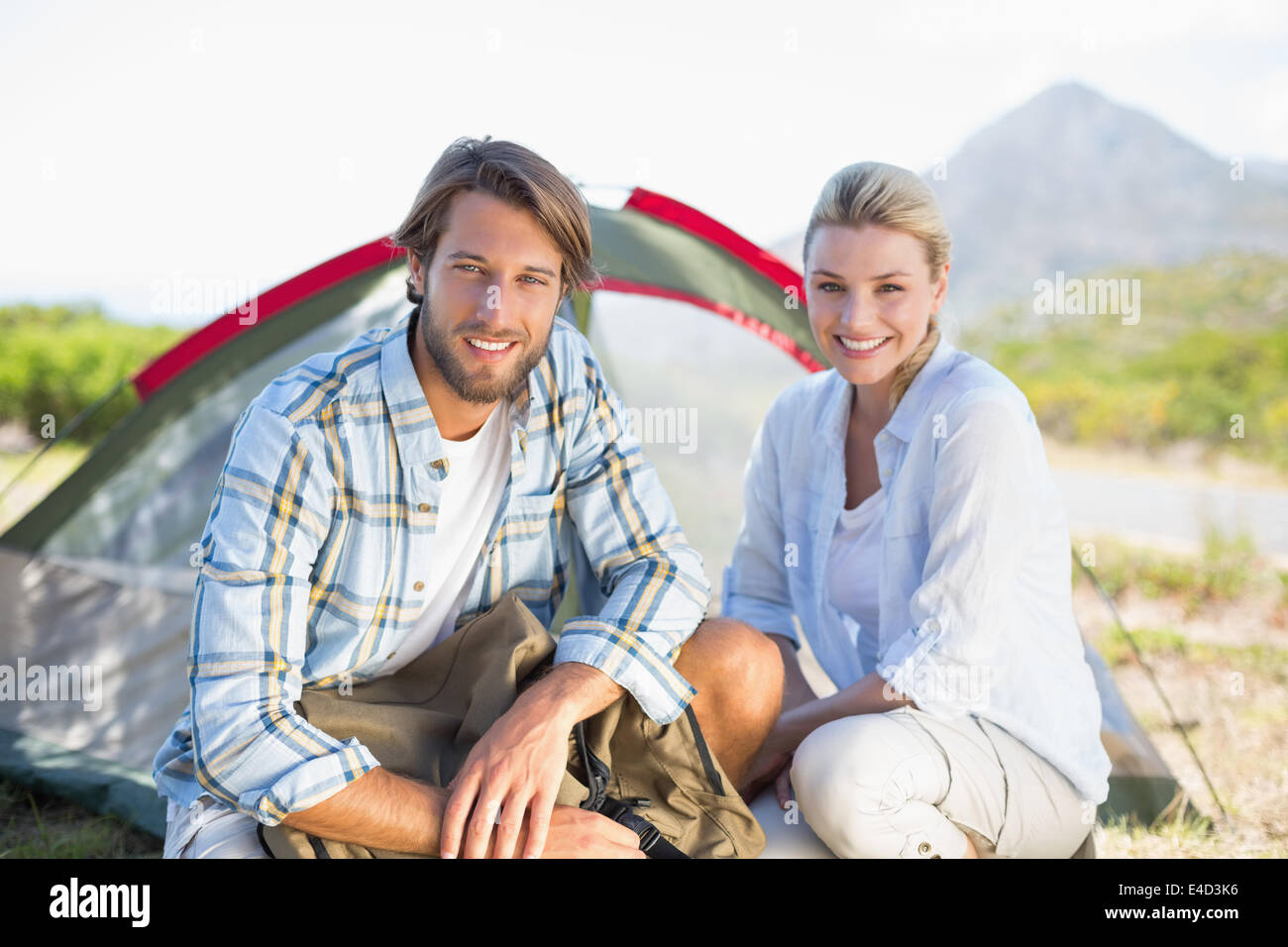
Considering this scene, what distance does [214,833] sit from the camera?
4.83ft

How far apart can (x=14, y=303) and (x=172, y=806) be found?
18.7m

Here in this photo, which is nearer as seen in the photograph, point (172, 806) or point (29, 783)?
point (172, 806)

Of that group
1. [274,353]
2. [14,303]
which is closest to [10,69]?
[14,303]

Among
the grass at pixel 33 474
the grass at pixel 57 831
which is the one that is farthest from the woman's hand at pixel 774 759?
the grass at pixel 33 474

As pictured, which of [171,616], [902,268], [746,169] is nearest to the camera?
[902,268]

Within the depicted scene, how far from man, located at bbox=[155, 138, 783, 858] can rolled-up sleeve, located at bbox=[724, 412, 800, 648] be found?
0.41 m

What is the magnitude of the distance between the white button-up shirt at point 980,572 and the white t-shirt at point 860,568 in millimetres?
82

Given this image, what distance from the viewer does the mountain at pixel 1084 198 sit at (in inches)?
1356

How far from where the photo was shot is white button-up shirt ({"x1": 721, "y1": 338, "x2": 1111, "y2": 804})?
167 cm

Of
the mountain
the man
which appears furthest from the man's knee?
A: the mountain

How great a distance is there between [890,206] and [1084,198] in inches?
1674

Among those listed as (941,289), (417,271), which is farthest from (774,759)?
(417,271)

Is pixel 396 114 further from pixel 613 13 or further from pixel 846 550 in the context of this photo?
pixel 846 550

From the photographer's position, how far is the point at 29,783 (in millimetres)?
2322
